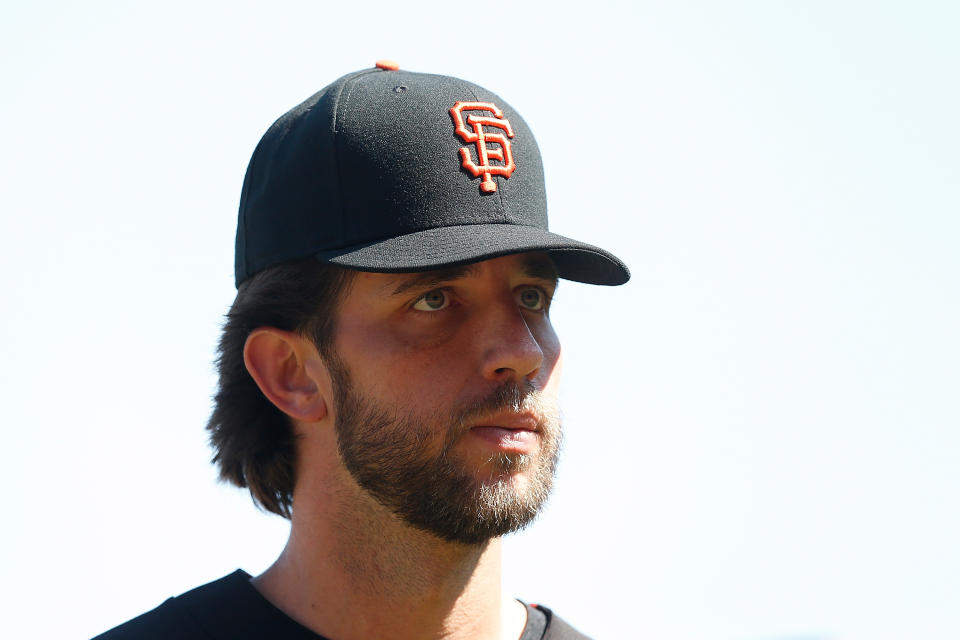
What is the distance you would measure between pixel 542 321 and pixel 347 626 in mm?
1186

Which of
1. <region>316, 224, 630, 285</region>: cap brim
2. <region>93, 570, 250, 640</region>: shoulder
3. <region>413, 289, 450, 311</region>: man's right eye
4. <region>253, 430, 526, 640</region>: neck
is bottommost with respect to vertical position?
<region>93, 570, 250, 640</region>: shoulder

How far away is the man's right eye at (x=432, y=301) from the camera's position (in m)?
3.75

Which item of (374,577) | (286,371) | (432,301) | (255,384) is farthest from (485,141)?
(374,577)

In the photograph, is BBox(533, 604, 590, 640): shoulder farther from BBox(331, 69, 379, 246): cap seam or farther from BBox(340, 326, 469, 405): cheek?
BBox(331, 69, 379, 246): cap seam

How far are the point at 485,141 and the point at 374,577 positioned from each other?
58.0 inches

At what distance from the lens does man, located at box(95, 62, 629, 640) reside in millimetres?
3660

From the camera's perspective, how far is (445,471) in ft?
11.9

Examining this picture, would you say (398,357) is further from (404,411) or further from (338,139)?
(338,139)

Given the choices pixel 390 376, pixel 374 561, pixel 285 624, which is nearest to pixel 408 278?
pixel 390 376

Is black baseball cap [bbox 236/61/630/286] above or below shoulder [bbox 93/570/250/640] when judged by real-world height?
above

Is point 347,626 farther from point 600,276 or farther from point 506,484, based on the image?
point 600,276

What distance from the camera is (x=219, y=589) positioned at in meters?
3.95

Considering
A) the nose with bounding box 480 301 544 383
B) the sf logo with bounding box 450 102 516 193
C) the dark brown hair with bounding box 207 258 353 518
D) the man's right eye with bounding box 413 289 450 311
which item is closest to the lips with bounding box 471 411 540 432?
the nose with bounding box 480 301 544 383

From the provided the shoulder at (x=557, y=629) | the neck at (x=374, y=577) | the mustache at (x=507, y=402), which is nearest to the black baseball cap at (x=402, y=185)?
the mustache at (x=507, y=402)
